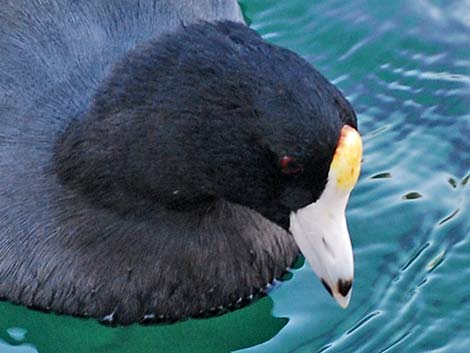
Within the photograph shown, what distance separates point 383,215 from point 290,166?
1.16m

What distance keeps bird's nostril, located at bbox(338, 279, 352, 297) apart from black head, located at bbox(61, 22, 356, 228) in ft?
0.81

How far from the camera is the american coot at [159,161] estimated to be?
175 inches

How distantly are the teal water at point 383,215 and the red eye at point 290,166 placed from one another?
2.64ft

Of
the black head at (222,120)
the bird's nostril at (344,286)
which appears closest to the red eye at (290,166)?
the black head at (222,120)

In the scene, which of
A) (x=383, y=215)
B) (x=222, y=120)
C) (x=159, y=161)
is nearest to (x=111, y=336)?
(x=159, y=161)

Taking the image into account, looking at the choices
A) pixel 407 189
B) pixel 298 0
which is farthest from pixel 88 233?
pixel 298 0

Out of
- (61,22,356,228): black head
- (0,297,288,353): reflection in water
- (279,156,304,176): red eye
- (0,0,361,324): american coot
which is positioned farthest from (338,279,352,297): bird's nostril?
(0,297,288,353): reflection in water

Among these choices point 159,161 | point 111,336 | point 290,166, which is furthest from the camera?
point 111,336

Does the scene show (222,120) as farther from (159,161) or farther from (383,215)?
(383,215)

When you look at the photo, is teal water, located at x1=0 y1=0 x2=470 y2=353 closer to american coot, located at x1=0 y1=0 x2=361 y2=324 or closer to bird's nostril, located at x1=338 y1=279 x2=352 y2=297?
american coot, located at x1=0 y1=0 x2=361 y2=324

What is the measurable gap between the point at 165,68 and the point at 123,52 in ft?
1.75

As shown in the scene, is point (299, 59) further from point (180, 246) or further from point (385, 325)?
point (385, 325)

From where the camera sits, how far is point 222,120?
4461mm

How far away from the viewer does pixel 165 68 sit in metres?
4.55
